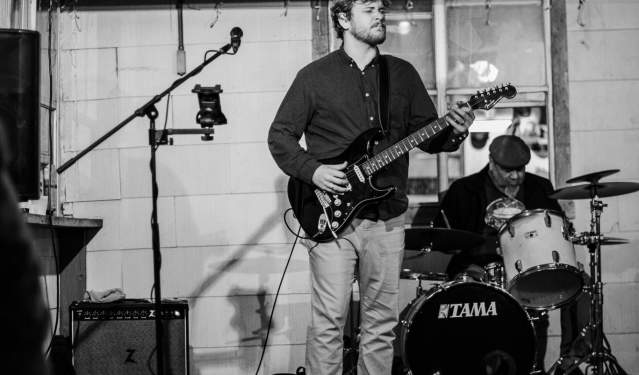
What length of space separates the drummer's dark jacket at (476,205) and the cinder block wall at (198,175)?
0.96 meters

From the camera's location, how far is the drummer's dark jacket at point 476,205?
4797 mm

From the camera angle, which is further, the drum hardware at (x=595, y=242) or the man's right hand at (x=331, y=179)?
the drum hardware at (x=595, y=242)

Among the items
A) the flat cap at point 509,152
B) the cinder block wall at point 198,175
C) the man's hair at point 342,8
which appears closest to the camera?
the man's hair at point 342,8

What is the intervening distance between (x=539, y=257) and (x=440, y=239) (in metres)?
0.51

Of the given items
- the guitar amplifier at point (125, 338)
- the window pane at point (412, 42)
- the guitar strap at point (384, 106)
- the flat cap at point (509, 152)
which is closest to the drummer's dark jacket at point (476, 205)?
the flat cap at point (509, 152)

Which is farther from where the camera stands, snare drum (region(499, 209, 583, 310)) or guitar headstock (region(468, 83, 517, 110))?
snare drum (region(499, 209, 583, 310))

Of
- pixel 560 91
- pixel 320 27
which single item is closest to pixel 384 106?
pixel 320 27

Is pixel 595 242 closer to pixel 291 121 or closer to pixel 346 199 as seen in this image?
pixel 346 199

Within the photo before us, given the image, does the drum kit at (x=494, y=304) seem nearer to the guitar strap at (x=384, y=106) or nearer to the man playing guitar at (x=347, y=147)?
the man playing guitar at (x=347, y=147)

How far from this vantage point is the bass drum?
161 inches

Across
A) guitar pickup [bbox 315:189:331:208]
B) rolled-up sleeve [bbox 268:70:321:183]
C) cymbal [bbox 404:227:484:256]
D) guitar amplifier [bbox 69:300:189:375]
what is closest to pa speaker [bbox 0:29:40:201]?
rolled-up sleeve [bbox 268:70:321:183]

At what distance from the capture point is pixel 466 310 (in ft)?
13.5

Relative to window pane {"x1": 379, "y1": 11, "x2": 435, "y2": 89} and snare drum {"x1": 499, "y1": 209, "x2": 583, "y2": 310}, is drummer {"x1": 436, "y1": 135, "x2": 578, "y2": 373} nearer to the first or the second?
snare drum {"x1": 499, "y1": 209, "x2": 583, "y2": 310}

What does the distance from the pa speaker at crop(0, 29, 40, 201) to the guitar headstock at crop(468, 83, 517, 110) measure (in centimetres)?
176
